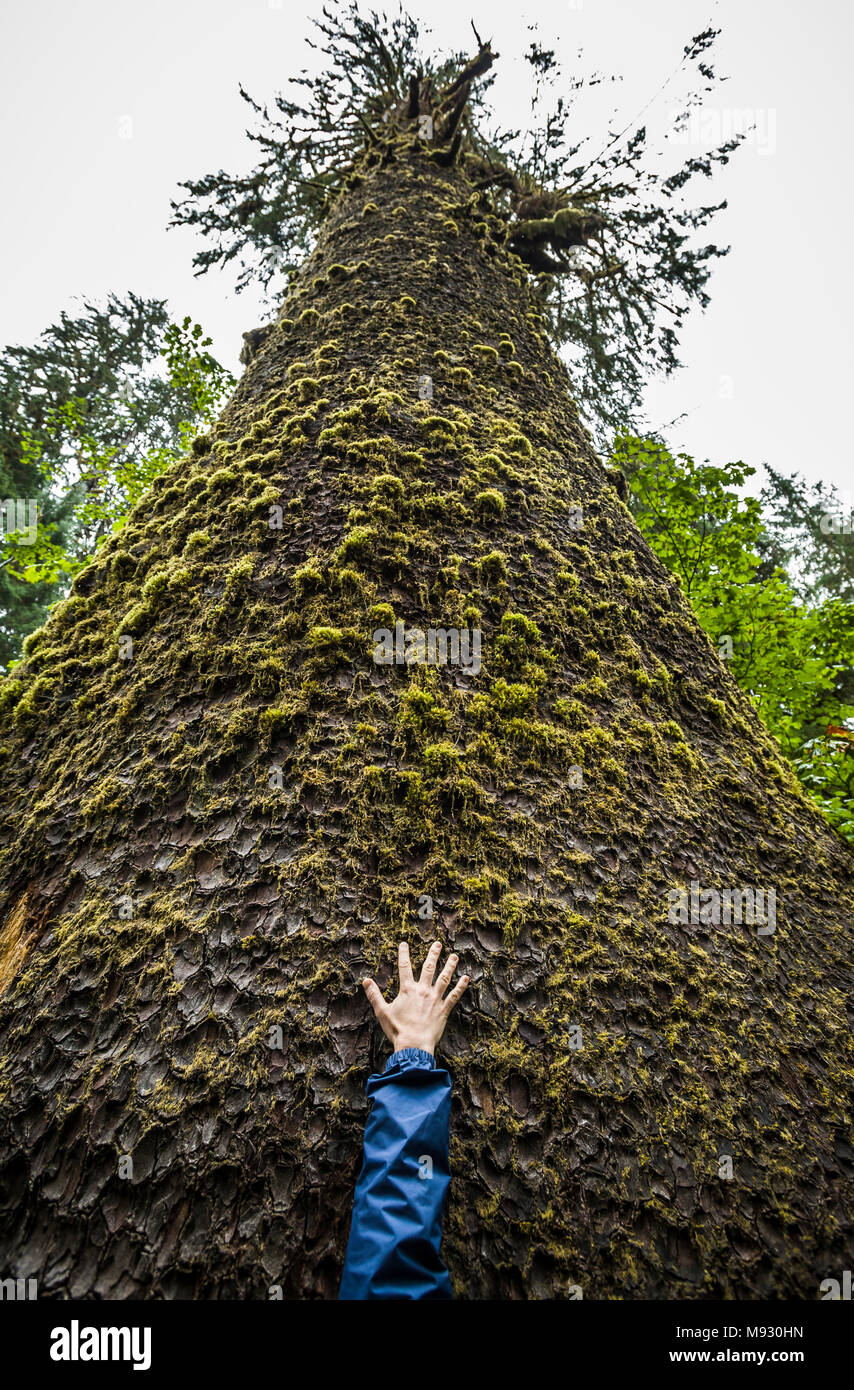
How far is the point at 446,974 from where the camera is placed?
56.2 inches

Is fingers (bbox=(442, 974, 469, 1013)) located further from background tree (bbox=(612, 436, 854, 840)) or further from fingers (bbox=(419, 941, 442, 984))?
background tree (bbox=(612, 436, 854, 840))

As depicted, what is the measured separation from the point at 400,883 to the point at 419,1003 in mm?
292

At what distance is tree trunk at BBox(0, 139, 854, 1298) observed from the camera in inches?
47.5

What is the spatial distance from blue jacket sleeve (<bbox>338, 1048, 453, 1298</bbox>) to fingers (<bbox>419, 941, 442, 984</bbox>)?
6.3 inches

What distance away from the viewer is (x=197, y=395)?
30.8 feet

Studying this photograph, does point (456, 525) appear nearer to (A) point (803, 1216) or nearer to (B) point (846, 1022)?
(B) point (846, 1022)

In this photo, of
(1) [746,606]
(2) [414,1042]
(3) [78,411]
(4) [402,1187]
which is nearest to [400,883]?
(2) [414,1042]

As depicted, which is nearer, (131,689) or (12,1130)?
(12,1130)

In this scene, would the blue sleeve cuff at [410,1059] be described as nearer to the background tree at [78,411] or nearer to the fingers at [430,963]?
the fingers at [430,963]

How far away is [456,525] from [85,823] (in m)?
1.71

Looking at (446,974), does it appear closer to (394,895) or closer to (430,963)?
(430,963)

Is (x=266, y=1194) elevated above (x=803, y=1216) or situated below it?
above

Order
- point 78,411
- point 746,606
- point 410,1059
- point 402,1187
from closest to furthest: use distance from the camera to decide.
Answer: point 402,1187 → point 410,1059 → point 746,606 → point 78,411
